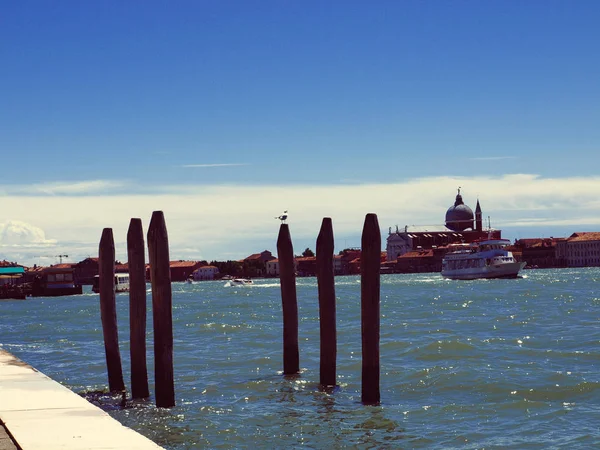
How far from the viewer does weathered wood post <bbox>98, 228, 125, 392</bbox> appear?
16078 mm

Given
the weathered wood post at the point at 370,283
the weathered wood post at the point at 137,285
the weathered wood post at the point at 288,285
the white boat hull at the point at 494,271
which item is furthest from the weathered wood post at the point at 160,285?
the white boat hull at the point at 494,271

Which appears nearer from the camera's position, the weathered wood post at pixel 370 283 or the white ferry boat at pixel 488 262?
the weathered wood post at pixel 370 283

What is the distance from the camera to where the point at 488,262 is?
387 ft

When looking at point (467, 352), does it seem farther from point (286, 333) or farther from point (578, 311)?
point (578, 311)

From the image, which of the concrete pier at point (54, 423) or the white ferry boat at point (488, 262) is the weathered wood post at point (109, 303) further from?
the white ferry boat at point (488, 262)

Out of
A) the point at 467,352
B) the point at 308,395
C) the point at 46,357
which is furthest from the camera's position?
the point at 46,357

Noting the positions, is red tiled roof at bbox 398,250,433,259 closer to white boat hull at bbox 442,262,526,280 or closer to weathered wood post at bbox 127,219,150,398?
white boat hull at bbox 442,262,526,280

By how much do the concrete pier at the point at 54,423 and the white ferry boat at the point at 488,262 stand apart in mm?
108048

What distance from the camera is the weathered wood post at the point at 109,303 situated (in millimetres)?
16078

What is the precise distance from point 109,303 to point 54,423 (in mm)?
7111

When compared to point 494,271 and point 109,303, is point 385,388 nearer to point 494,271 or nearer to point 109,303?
point 109,303

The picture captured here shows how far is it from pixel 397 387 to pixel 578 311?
91.4 feet

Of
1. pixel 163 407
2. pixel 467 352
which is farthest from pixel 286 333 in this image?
pixel 467 352

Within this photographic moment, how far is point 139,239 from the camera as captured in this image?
48.3 feet
